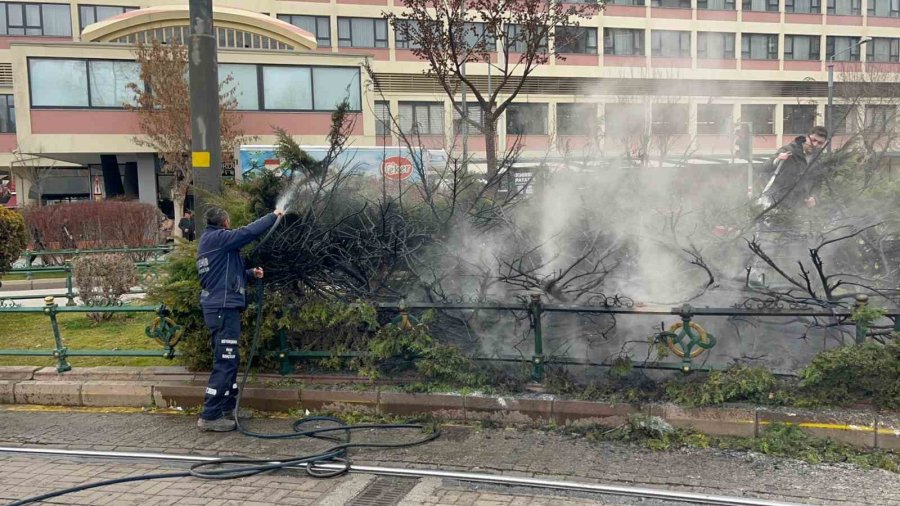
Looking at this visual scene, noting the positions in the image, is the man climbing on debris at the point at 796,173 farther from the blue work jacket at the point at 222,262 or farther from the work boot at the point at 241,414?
the work boot at the point at 241,414

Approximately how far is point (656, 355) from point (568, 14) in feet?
21.6

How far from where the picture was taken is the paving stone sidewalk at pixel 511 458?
4.24 metres

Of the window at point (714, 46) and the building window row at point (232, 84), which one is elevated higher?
the building window row at point (232, 84)

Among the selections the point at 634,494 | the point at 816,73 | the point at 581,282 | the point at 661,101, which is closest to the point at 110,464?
the point at 634,494

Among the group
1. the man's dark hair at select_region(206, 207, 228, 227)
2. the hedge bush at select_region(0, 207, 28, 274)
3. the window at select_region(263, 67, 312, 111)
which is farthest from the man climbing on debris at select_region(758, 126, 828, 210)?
the window at select_region(263, 67, 312, 111)

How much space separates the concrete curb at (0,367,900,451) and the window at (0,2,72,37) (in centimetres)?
3852

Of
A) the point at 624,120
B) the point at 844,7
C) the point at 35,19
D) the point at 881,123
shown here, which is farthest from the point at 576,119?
the point at 35,19

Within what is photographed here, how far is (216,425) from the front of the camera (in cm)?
562

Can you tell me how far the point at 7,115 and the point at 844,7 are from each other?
4632 cm

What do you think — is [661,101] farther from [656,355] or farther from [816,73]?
[816,73]

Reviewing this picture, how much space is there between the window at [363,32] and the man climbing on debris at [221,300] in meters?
36.7

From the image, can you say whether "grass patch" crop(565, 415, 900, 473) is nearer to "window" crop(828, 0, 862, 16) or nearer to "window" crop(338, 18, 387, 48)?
"window" crop(828, 0, 862, 16)

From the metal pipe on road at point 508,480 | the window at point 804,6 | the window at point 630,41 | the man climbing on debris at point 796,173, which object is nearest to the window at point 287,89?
the window at point 630,41

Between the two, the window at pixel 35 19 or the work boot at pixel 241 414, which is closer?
the work boot at pixel 241 414
